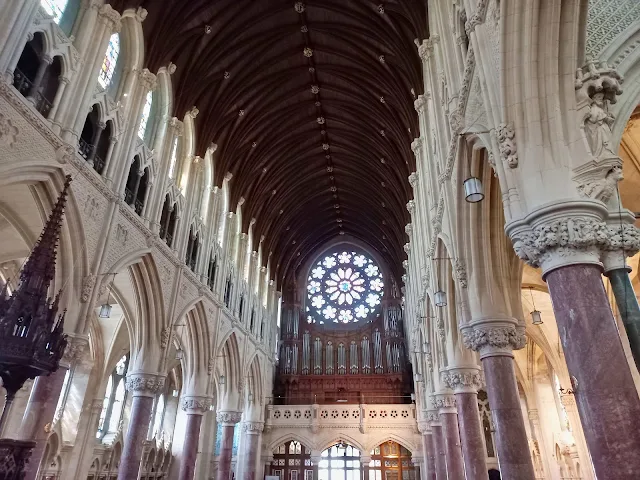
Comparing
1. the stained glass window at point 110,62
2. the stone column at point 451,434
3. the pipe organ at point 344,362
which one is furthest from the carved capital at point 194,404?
the pipe organ at point 344,362

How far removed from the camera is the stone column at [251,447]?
24.3 m

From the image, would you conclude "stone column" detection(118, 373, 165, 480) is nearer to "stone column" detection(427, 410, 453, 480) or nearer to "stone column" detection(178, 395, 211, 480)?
"stone column" detection(178, 395, 211, 480)

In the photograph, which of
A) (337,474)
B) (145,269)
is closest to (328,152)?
(145,269)

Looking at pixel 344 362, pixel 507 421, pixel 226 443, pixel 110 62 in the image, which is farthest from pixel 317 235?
pixel 507 421

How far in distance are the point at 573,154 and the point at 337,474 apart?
83.8ft

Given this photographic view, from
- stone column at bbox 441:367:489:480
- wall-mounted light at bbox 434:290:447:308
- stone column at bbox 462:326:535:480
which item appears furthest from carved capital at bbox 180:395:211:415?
stone column at bbox 462:326:535:480

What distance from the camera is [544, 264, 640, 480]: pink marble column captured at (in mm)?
4594

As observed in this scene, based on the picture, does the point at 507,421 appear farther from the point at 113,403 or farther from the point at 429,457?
the point at 113,403

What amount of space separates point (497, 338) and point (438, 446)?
12.0 meters

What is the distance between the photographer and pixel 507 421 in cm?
834

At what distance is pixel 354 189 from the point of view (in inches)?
1222

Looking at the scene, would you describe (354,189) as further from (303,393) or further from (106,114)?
(106,114)

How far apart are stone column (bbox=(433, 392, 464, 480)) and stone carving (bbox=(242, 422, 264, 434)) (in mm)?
12398

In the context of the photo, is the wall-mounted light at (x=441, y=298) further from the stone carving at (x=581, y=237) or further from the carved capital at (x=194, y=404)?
the carved capital at (x=194, y=404)
